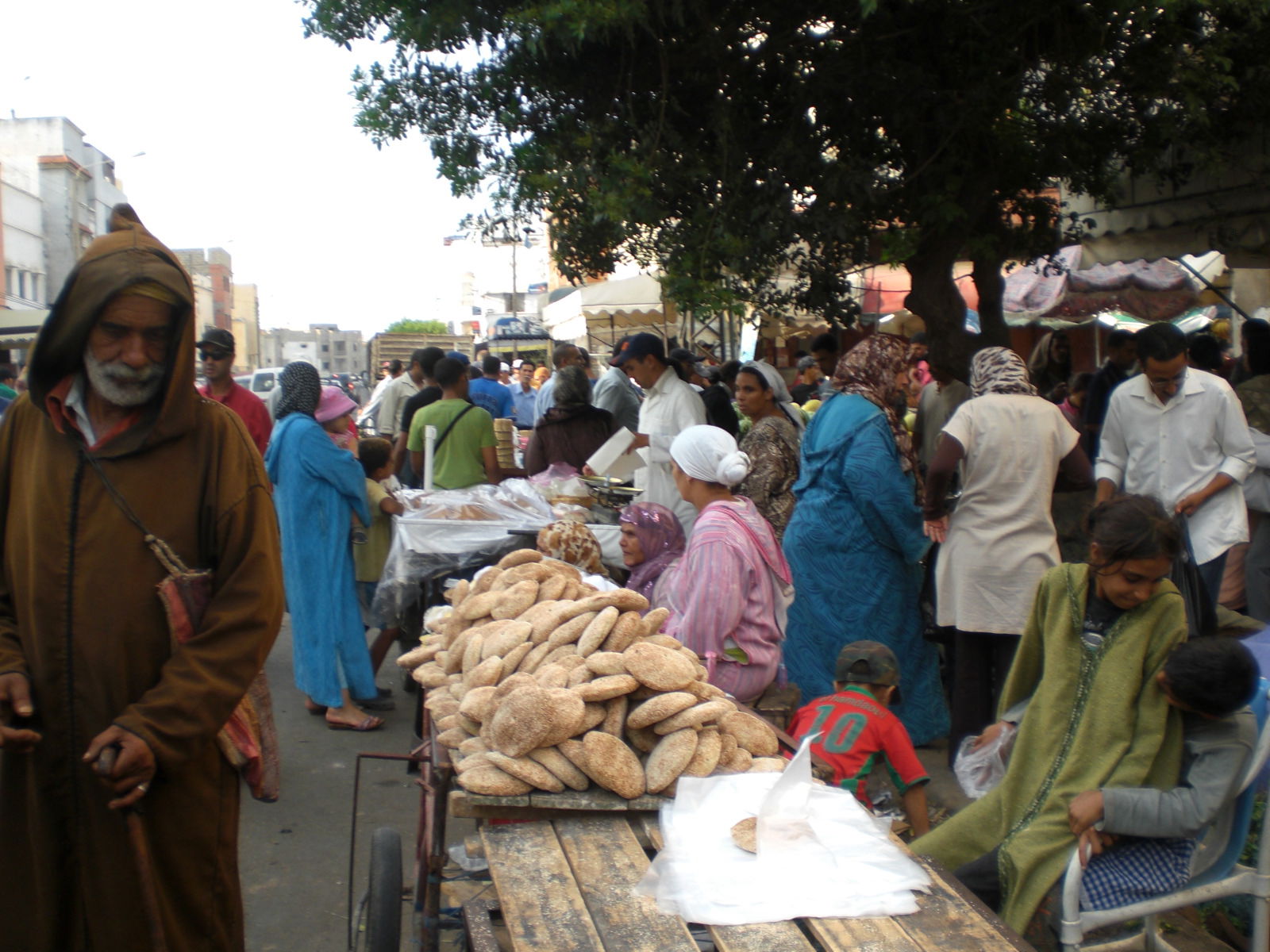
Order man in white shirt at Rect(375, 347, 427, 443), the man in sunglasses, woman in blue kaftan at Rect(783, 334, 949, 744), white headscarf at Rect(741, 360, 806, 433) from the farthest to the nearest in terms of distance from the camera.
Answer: man in white shirt at Rect(375, 347, 427, 443)
white headscarf at Rect(741, 360, 806, 433)
the man in sunglasses
woman in blue kaftan at Rect(783, 334, 949, 744)

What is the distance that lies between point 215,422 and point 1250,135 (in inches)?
239

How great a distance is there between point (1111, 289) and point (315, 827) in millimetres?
8367

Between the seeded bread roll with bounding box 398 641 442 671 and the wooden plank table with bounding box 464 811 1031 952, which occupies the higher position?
the seeded bread roll with bounding box 398 641 442 671

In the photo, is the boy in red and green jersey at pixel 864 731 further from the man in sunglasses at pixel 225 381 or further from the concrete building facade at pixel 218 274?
the concrete building facade at pixel 218 274

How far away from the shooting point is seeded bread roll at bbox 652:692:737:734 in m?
2.50

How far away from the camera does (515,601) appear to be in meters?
3.39

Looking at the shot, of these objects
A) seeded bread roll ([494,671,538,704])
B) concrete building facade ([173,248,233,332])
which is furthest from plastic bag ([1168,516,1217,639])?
concrete building facade ([173,248,233,332])

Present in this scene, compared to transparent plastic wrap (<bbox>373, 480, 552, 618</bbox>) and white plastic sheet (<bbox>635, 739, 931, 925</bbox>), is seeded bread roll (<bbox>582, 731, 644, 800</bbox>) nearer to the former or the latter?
white plastic sheet (<bbox>635, 739, 931, 925</bbox>)

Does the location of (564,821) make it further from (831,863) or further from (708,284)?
(708,284)

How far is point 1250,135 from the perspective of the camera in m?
6.32

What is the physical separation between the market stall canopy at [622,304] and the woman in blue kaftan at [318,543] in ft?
18.6

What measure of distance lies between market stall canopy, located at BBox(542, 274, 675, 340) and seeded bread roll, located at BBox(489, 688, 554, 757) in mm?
8749

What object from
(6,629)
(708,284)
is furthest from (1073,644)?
(708,284)

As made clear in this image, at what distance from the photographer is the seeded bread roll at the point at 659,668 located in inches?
101
